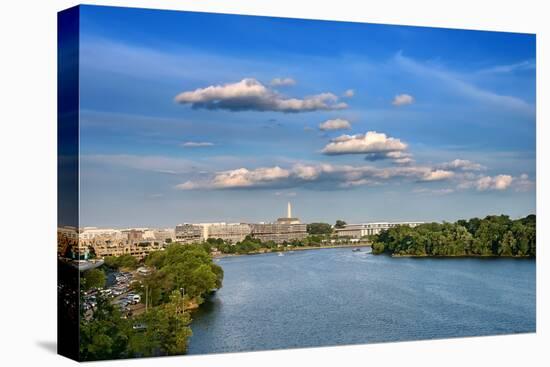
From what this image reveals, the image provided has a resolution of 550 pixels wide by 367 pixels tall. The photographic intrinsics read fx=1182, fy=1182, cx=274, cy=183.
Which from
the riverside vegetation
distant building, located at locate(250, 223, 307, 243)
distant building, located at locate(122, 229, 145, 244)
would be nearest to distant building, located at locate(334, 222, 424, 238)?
distant building, located at locate(250, 223, 307, 243)

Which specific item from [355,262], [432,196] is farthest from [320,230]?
[432,196]

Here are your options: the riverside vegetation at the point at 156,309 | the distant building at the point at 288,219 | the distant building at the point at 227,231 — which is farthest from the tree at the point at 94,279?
the distant building at the point at 288,219

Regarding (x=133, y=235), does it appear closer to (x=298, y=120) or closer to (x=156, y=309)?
(x=156, y=309)

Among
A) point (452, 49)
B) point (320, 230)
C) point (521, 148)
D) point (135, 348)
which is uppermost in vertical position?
point (452, 49)

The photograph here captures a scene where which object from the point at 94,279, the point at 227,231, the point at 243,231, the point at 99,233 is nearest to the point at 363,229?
the point at 243,231

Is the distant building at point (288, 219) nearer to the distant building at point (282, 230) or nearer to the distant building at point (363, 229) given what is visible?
the distant building at point (282, 230)

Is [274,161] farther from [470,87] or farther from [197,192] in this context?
[470,87]
